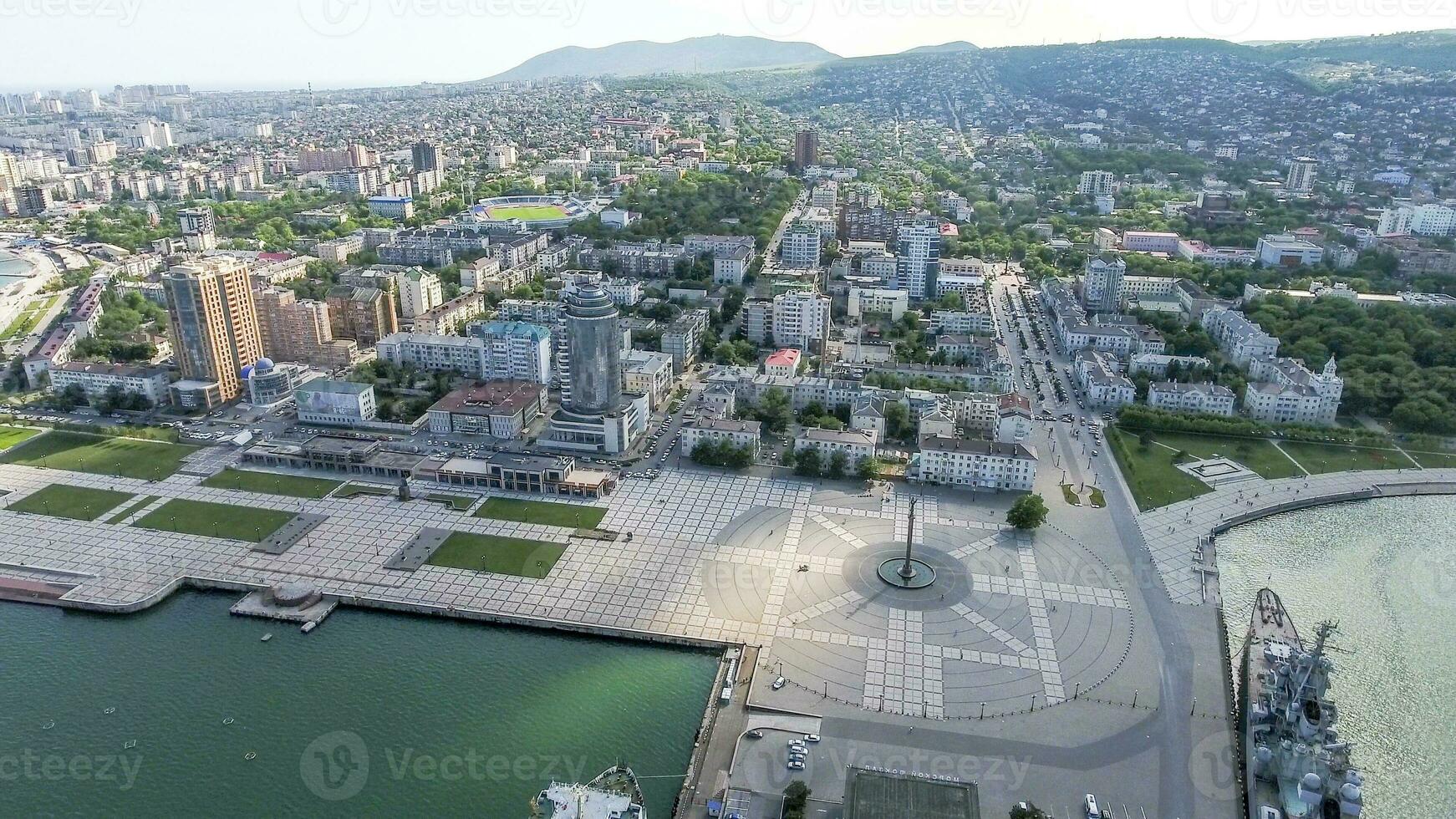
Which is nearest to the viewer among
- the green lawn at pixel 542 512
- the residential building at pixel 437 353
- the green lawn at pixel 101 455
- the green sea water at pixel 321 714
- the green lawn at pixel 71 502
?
the green sea water at pixel 321 714

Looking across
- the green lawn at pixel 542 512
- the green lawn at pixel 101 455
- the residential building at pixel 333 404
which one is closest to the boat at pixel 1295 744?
the green lawn at pixel 542 512

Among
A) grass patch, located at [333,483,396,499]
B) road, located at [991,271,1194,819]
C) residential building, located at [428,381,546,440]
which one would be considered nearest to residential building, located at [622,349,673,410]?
residential building, located at [428,381,546,440]

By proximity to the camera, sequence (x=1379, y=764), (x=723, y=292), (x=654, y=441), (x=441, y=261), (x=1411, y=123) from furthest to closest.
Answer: (x=1411, y=123)
(x=441, y=261)
(x=723, y=292)
(x=654, y=441)
(x=1379, y=764)

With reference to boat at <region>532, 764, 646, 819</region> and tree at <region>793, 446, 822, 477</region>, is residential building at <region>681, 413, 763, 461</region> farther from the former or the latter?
boat at <region>532, 764, 646, 819</region>

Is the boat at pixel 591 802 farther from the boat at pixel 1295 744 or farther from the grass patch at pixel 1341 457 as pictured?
the grass patch at pixel 1341 457

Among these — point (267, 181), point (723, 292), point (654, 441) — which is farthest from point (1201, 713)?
point (267, 181)

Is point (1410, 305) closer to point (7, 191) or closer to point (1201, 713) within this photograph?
point (1201, 713)
